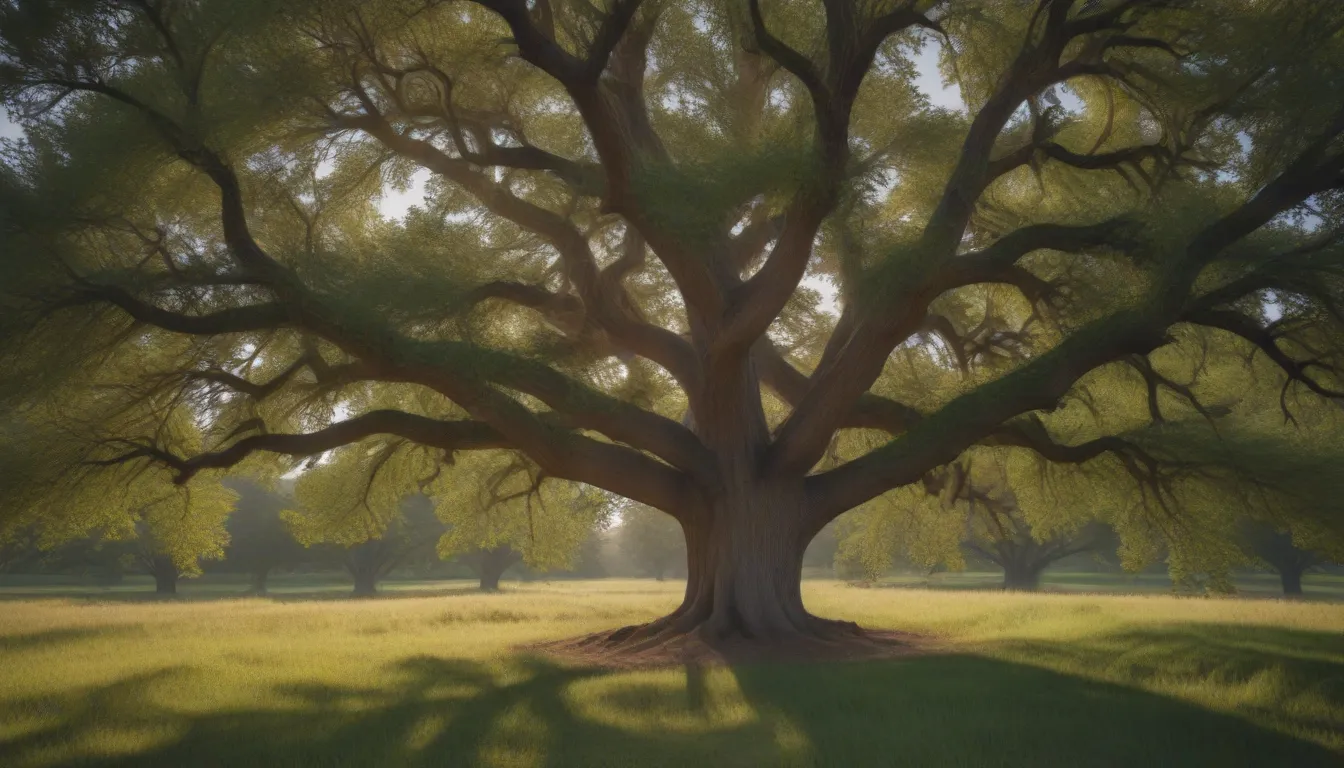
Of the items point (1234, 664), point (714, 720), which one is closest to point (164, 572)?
point (714, 720)

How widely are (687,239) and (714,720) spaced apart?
5.80 meters

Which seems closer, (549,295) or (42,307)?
(42,307)

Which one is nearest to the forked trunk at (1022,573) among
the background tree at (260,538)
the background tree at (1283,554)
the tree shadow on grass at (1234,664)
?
the background tree at (1283,554)

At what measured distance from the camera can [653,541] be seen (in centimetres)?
7131

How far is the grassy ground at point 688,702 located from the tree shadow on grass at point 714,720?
35mm

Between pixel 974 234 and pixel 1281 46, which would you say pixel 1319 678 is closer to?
pixel 1281 46

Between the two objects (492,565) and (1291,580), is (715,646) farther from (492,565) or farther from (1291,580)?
(492,565)

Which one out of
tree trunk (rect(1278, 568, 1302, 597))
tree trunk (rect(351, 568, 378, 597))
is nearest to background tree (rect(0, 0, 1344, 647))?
tree trunk (rect(1278, 568, 1302, 597))

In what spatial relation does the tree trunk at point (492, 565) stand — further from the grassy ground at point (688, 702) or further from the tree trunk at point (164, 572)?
the grassy ground at point (688, 702)

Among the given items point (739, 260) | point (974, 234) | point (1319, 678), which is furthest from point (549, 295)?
point (1319, 678)

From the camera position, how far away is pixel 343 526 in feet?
59.4

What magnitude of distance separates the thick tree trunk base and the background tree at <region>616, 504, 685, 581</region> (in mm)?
41800

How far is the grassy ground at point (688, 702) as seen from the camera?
23.2 ft

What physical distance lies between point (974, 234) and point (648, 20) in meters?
7.31
